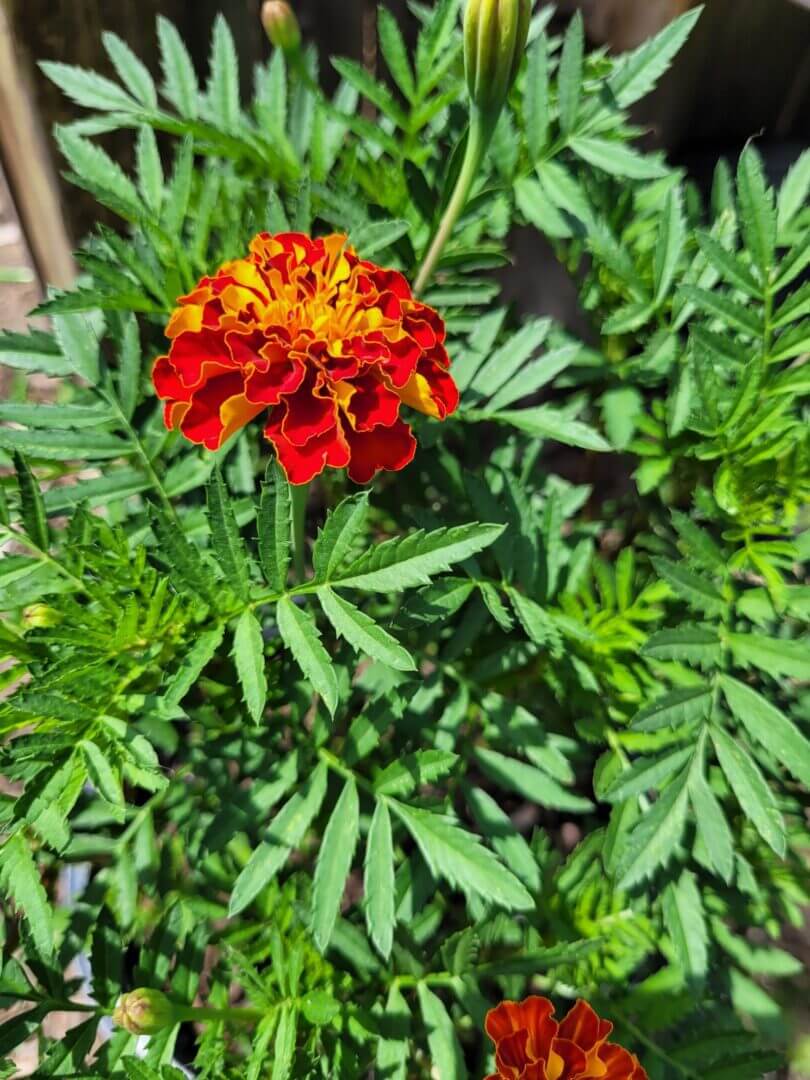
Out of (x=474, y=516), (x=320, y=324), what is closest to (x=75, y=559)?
(x=320, y=324)

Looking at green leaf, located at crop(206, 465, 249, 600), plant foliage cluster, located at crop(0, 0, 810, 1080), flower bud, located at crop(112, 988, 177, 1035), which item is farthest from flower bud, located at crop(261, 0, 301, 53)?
flower bud, located at crop(112, 988, 177, 1035)

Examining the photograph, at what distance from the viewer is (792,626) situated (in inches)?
35.7

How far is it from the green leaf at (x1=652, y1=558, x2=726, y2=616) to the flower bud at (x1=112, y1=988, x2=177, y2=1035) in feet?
1.50

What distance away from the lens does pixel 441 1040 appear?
68cm

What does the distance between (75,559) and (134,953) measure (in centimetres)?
45

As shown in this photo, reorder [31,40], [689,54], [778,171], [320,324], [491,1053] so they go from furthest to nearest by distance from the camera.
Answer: [778,171] < [689,54] < [31,40] < [491,1053] < [320,324]

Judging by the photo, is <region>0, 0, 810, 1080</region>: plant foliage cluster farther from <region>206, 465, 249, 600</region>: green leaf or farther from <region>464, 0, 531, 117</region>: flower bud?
<region>464, 0, 531, 117</region>: flower bud

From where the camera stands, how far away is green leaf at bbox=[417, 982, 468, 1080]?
0.66 metres

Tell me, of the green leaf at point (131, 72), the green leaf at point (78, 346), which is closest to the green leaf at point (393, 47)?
the green leaf at point (131, 72)

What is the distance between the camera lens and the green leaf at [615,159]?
2.28 feet

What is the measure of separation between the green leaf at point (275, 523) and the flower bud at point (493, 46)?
305 millimetres

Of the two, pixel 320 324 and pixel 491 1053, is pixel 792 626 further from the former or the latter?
pixel 320 324

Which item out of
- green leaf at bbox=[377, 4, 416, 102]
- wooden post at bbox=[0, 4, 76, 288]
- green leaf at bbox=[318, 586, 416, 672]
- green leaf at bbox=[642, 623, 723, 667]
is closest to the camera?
green leaf at bbox=[318, 586, 416, 672]

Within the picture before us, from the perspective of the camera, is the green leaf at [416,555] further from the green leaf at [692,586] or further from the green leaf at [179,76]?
the green leaf at [179,76]
